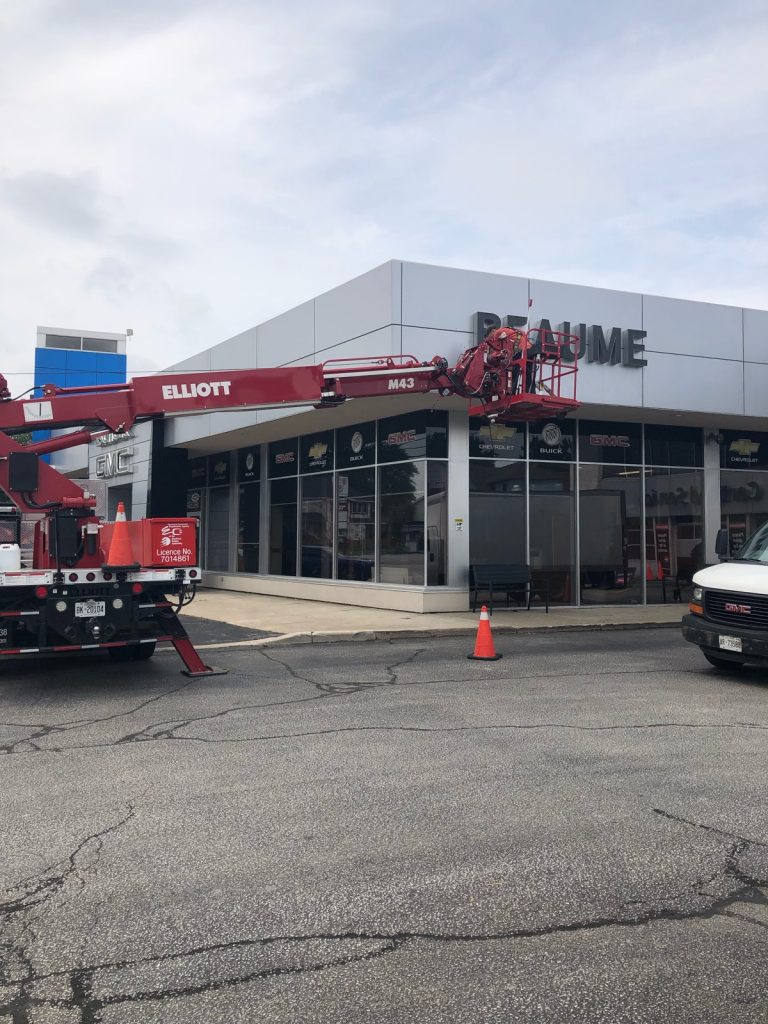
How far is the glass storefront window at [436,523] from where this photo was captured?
672 inches

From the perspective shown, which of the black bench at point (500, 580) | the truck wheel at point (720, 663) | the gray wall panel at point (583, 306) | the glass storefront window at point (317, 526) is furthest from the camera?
the glass storefront window at point (317, 526)

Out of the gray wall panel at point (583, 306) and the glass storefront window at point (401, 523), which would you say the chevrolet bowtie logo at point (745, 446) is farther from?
the glass storefront window at point (401, 523)

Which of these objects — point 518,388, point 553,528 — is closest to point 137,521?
point 518,388

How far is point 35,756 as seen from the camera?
6.43 metres

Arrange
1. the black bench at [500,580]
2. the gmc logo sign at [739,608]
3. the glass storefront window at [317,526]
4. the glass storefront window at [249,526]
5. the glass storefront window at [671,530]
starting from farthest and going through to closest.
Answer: the glass storefront window at [249,526], the glass storefront window at [317,526], the glass storefront window at [671,530], the black bench at [500,580], the gmc logo sign at [739,608]

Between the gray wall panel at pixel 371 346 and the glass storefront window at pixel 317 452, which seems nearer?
the gray wall panel at pixel 371 346

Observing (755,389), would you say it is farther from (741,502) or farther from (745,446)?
(741,502)

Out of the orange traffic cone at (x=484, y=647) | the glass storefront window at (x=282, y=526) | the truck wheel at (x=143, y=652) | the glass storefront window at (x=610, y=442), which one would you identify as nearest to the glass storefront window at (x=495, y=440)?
the glass storefront window at (x=610, y=442)

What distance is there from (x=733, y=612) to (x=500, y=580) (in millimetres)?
7394

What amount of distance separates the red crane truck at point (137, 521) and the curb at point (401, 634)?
2220 mm

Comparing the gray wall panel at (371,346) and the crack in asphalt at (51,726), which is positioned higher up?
the gray wall panel at (371,346)

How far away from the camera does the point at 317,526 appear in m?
20.9

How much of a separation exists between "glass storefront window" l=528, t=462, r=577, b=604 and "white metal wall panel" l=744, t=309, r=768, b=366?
14.6 ft

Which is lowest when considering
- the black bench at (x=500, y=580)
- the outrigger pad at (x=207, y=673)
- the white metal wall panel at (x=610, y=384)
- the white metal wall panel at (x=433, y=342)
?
the outrigger pad at (x=207, y=673)
